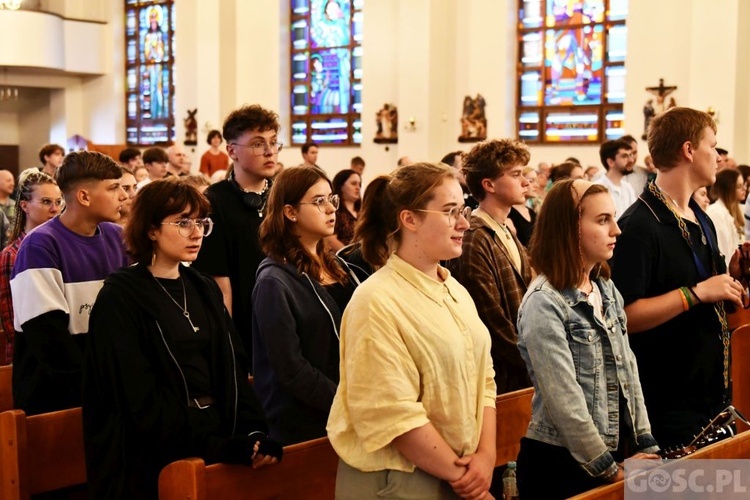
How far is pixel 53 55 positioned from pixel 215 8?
500 centimetres

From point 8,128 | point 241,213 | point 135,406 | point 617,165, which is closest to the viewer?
point 135,406

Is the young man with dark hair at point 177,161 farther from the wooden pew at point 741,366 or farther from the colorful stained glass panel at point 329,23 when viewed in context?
the colorful stained glass panel at point 329,23

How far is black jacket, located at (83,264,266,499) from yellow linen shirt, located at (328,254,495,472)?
550mm

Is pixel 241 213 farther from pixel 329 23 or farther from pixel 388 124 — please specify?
pixel 329 23

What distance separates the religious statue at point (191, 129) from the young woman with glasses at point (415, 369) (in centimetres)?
1827

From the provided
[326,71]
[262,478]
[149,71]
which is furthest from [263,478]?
[149,71]

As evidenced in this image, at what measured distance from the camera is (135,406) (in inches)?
116

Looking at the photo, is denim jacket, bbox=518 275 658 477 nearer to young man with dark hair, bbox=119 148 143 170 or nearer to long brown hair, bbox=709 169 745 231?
long brown hair, bbox=709 169 745 231

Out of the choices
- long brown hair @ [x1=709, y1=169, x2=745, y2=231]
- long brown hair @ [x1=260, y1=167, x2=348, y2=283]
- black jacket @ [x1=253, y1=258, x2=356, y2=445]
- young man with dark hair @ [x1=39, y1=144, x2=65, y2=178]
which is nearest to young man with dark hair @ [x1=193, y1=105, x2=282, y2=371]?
long brown hair @ [x1=260, y1=167, x2=348, y2=283]

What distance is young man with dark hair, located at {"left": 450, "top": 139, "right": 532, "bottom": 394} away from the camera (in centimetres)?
390

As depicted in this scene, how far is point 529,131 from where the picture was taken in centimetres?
1677

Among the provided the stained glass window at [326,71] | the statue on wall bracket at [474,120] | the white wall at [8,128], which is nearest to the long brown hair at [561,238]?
the statue on wall bracket at [474,120]

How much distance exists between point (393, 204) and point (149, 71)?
2116 centimetres

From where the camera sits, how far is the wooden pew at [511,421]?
3.69 metres
